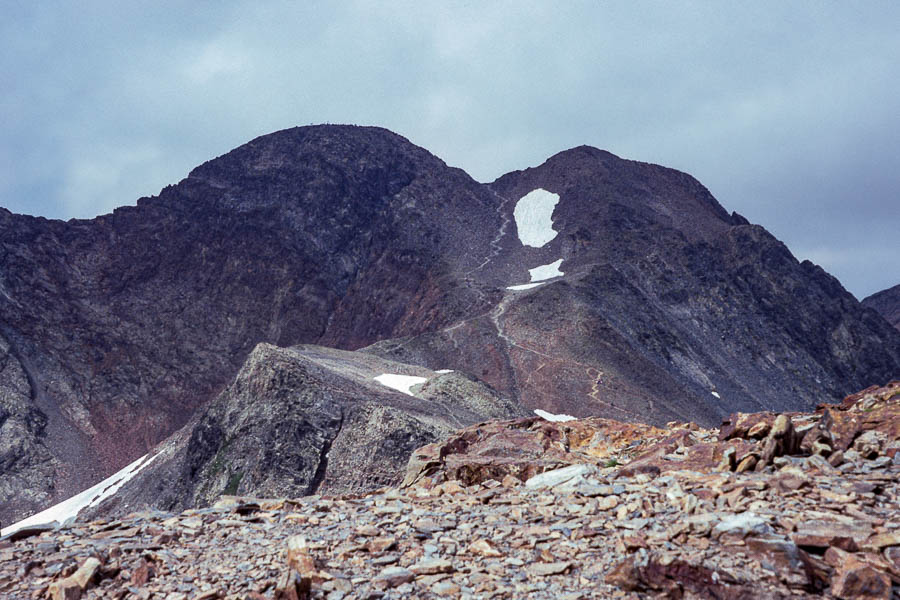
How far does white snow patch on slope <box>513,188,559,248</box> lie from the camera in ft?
283

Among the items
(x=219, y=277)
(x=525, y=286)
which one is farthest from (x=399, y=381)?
(x=219, y=277)

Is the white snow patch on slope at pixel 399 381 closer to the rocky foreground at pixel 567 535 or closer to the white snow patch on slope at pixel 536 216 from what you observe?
the rocky foreground at pixel 567 535

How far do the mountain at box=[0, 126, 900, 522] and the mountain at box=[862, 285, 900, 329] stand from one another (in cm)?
6416

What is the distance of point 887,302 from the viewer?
503 ft

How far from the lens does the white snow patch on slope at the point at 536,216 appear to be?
8612 cm

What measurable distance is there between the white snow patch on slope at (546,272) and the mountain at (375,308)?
638 millimetres

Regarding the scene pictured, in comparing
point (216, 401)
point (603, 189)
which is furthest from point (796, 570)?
point (603, 189)

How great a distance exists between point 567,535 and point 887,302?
A: 173484 mm

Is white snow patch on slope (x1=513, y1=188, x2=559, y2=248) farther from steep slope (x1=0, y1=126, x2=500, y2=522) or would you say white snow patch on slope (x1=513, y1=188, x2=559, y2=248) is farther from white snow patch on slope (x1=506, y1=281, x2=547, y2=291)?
white snow patch on slope (x1=506, y1=281, x2=547, y2=291)

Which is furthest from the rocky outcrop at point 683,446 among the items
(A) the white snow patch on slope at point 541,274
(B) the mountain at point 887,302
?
(B) the mountain at point 887,302

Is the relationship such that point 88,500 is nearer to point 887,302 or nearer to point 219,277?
point 219,277

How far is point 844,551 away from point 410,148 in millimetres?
106725

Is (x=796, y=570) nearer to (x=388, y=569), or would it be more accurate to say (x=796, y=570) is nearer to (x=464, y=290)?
(x=388, y=569)

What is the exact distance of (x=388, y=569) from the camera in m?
8.06
